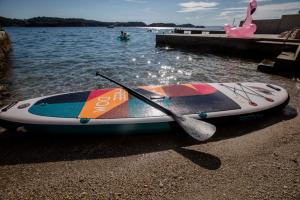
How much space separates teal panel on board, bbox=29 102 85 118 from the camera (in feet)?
12.1

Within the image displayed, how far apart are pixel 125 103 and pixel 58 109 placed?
1.30 meters

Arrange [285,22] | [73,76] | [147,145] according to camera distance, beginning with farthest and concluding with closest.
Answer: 1. [285,22]
2. [73,76]
3. [147,145]

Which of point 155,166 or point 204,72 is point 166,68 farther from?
point 155,166

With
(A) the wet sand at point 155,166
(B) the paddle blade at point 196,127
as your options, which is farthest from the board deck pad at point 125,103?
(A) the wet sand at point 155,166

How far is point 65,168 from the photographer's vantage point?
9.96 feet

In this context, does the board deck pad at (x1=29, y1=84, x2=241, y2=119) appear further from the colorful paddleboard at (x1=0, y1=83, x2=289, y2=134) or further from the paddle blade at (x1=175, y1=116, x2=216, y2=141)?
the paddle blade at (x1=175, y1=116, x2=216, y2=141)

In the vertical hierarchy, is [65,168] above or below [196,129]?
below

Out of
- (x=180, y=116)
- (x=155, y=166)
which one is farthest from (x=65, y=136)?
(x=180, y=116)

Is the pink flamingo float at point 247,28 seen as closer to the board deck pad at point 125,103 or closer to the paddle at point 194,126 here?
the board deck pad at point 125,103

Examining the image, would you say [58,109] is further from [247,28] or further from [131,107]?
[247,28]

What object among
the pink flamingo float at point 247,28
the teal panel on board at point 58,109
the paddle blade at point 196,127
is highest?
the pink flamingo float at point 247,28

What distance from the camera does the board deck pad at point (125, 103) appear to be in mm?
3740

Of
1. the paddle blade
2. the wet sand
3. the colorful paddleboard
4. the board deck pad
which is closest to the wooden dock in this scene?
the colorful paddleboard

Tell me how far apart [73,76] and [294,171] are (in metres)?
8.38
